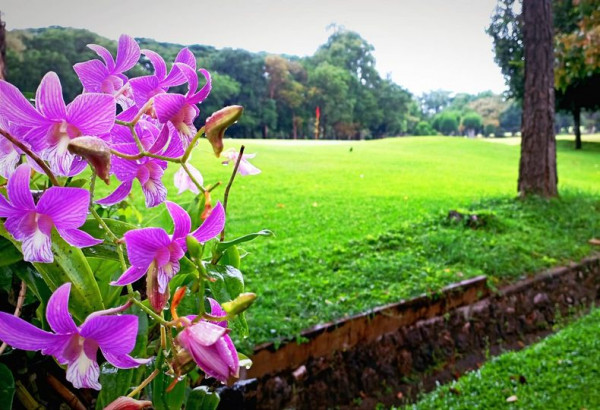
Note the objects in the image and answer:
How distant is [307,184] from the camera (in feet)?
21.2

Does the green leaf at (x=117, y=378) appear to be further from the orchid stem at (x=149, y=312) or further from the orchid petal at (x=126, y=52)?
the orchid petal at (x=126, y=52)

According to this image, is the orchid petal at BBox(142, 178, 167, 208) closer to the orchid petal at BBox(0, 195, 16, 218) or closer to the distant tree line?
the orchid petal at BBox(0, 195, 16, 218)

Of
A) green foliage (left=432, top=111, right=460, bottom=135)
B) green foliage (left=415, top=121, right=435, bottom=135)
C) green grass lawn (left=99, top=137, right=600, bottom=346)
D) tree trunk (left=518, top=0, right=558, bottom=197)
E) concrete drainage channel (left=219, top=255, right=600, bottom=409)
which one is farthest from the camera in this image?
green foliage (left=432, top=111, right=460, bottom=135)

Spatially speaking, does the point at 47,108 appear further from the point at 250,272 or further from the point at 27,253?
the point at 250,272

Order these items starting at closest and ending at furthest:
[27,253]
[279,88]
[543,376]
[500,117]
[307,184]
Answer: [27,253] → [543,376] → [307,184] → [279,88] → [500,117]

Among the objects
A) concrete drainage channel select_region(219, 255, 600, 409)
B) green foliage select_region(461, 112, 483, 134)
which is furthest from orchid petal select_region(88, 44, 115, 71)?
green foliage select_region(461, 112, 483, 134)

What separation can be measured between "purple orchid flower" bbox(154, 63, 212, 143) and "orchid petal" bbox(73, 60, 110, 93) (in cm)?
7

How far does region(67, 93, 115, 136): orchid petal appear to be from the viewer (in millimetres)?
296

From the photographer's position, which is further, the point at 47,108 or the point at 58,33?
the point at 58,33

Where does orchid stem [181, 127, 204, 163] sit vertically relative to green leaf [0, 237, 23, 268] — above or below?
above

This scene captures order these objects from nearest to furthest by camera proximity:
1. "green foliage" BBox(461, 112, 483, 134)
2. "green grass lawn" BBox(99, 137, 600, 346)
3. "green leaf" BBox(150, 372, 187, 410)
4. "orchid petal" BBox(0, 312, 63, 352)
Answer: "orchid petal" BBox(0, 312, 63, 352)
"green leaf" BBox(150, 372, 187, 410)
"green grass lawn" BBox(99, 137, 600, 346)
"green foliage" BBox(461, 112, 483, 134)

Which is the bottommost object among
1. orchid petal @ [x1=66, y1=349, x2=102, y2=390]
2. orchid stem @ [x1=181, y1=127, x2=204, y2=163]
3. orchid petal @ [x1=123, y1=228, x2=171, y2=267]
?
orchid petal @ [x1=66, y1=349, x2=102, y2=390]

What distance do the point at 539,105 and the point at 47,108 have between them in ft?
16.9

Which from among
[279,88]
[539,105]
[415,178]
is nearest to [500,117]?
[279,88]
